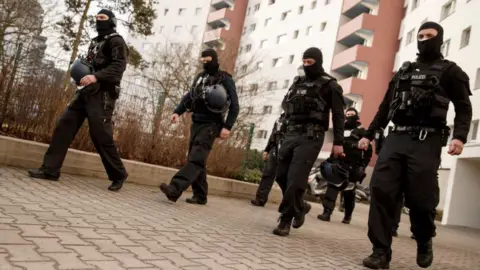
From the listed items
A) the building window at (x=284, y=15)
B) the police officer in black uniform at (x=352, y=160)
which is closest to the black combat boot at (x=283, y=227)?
the police officer in black uniform at (x=352, y=160)

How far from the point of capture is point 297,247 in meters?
4.32

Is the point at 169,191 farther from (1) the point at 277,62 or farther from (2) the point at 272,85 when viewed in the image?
(1) the point at 277,62

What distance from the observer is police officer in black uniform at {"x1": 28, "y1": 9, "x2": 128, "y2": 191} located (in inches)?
212

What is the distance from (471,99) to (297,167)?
18.0 metres

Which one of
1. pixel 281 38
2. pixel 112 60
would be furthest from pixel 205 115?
pixel 281 38

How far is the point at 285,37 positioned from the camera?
45.2m

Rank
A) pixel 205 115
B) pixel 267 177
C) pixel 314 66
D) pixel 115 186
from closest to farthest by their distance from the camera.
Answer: pixel 314 66 → pixel 115 186 → pixel 205 115 → pixel 267 177

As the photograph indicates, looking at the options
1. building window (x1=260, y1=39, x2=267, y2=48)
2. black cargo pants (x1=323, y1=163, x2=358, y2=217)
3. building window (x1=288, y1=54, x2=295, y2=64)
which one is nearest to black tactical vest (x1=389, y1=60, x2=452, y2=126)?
black cargo pants (x1=323, y1=163, x2=358, y2=217)

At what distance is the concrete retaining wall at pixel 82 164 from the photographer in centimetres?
597

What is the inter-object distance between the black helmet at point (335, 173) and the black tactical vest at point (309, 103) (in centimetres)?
217

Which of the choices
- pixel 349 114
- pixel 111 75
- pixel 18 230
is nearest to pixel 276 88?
pixel 349 114

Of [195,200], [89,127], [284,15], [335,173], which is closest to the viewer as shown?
[89,127]

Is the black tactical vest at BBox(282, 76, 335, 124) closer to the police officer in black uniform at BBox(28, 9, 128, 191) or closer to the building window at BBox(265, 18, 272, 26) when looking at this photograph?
the police officer in black uniform at BBox(28, 9, 128, 191)

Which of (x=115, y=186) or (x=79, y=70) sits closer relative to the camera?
(x=79, y=70)
